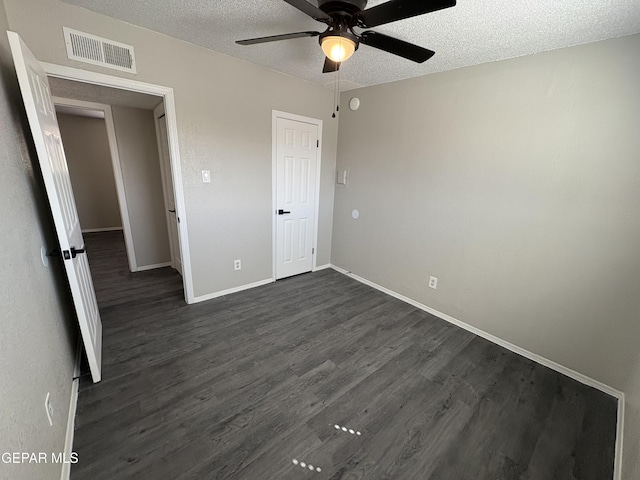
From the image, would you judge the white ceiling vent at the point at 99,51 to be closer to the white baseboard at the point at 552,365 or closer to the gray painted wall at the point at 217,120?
the gray painted wall at the point at 217,120

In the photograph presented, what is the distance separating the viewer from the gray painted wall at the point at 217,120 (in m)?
1.84

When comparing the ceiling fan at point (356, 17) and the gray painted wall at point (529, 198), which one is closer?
the ceiling fan at point (356, 17)

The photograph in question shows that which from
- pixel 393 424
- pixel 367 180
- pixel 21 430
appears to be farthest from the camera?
pixel 367 180

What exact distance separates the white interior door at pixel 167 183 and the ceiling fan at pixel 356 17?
2163 mm

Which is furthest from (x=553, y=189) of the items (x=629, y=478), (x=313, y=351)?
(x=313, y=351)

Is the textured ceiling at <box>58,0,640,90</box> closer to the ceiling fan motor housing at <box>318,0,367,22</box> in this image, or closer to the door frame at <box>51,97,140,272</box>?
the ceiling fan motor housing at <box>318,0,367,22</box>

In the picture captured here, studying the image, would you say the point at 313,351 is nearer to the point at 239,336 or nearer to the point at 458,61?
the point at 239,336

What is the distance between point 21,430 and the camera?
2.99ft

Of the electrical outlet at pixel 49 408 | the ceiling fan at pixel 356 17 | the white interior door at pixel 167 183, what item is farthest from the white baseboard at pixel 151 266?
the ceiling fan at pixel 356 17

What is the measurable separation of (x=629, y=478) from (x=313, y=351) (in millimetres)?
1790

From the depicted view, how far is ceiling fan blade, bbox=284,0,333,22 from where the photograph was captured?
1187 mm

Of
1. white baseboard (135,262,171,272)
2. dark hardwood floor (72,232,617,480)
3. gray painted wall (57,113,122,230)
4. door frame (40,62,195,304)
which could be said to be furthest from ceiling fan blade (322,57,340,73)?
gray painted wall (57,113,122,230)

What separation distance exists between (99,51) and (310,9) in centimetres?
174

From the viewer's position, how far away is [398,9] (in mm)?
1206
